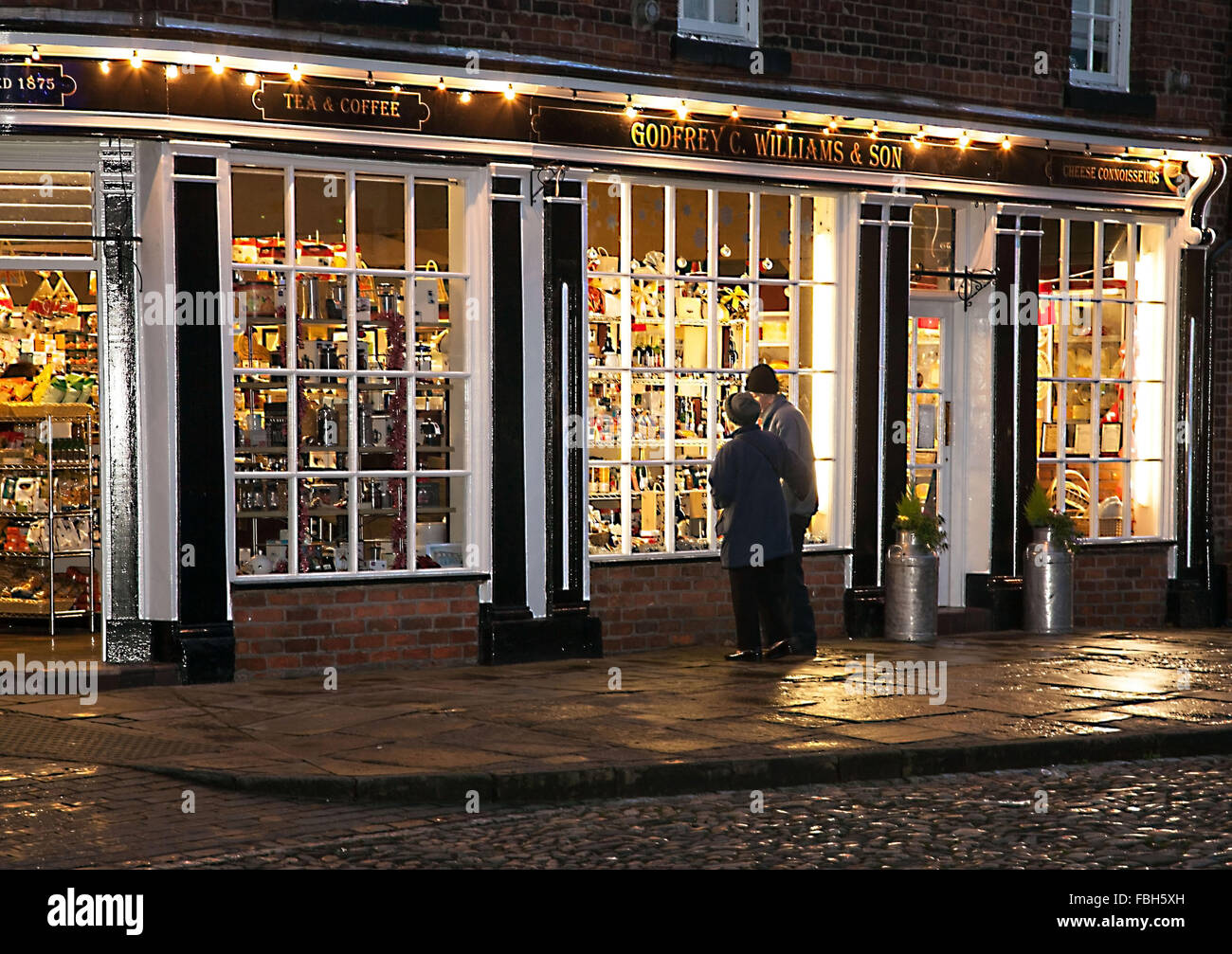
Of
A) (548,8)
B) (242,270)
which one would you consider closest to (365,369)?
(242,270)

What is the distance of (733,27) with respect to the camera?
12867 mm

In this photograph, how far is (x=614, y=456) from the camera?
12.7 metres

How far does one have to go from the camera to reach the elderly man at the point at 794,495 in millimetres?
12102

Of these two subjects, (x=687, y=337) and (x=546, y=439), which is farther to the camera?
(x=687, y=337)

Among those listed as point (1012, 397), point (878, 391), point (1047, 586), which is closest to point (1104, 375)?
point (1012, 397)

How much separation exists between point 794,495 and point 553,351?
6.39 ft

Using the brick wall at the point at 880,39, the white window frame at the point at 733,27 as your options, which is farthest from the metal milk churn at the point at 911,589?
the white window frame at the point at 733,27

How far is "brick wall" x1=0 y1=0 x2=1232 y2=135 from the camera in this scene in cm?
1154

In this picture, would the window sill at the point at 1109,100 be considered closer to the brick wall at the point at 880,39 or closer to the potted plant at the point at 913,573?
the brick wall at the point at 880,39

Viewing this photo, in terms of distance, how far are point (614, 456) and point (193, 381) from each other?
3.21 m

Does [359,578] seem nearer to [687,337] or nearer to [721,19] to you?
[687,337]

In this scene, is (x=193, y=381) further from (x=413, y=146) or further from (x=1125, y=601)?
(x=1125, y=601)

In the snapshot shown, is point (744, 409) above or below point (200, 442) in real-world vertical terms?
above

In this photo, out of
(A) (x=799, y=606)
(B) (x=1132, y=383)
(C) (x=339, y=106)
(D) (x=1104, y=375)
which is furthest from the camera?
(B) (x=1132, y=383)
